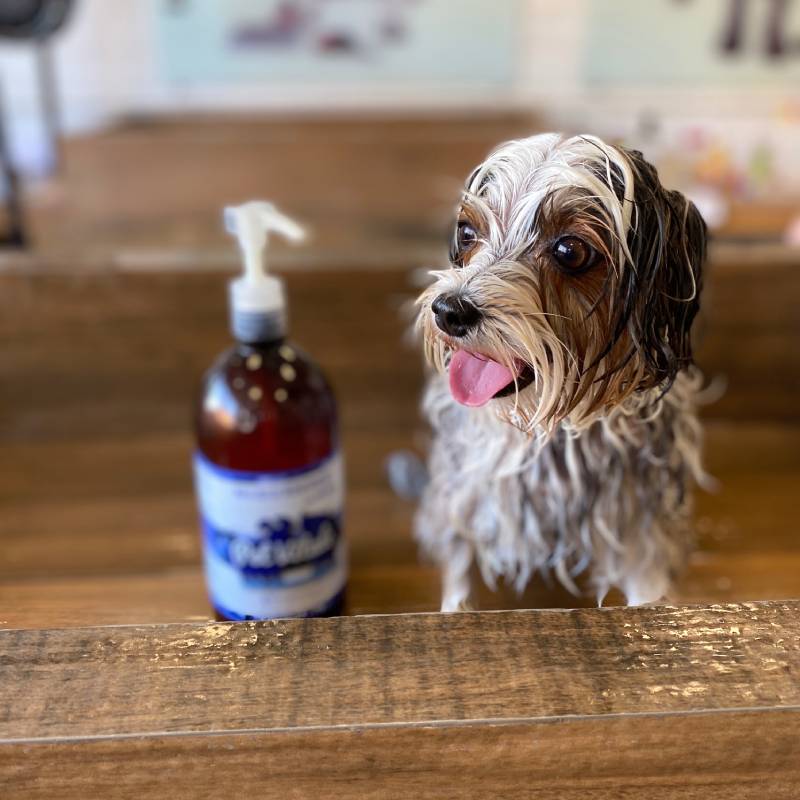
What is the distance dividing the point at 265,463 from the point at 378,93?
5.29 ft

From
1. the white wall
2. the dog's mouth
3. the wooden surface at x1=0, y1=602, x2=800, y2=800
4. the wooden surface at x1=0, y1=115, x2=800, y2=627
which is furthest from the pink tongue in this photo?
the white wall

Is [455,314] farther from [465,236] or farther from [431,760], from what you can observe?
[431,760]

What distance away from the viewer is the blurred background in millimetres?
676

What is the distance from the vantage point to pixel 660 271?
361mm

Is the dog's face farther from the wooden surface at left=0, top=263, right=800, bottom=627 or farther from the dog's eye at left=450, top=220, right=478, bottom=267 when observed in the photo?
the wooden surface at left=0, top=263, right=800, bottom=627

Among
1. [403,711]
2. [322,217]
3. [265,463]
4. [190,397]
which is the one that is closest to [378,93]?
[322,217]

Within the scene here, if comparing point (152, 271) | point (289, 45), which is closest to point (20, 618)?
point (152, 271)

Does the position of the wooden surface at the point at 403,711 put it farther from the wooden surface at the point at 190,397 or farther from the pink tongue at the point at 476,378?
the wooden surface at the point at 190,397

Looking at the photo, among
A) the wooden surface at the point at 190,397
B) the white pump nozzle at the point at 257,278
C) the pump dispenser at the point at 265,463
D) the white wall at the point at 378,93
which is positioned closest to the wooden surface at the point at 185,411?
the wooden surface at the point at 190,397

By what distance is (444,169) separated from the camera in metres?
1.46

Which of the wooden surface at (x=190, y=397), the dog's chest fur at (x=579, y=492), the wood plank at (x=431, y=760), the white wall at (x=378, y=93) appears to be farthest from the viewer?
the white wall at (x=378, y=93)

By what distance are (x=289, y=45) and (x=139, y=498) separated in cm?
150

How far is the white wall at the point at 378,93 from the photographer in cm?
188

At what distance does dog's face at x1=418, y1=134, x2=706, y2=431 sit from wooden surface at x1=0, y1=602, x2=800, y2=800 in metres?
0.11
